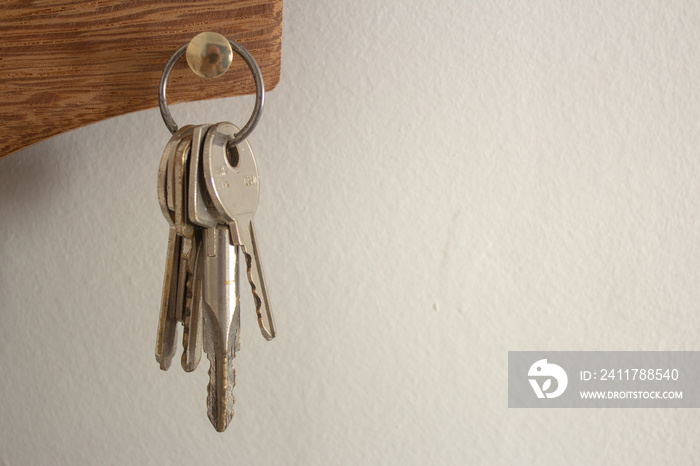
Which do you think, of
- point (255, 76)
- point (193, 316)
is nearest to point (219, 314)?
point (193, 316)

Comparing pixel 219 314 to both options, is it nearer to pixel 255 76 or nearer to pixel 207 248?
pixel 207 248

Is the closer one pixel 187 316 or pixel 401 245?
pixel 187 316

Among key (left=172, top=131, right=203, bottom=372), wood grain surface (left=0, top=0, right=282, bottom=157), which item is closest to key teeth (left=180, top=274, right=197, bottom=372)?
key (left=172, top=131, right=203, bottom=372)

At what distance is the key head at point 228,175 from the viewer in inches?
13.8

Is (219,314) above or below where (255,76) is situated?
below

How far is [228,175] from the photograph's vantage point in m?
0.36

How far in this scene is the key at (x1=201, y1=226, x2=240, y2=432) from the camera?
0.36 meters

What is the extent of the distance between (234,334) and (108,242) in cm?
23

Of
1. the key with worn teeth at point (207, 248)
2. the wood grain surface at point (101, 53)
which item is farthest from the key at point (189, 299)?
the wood grain surface at point (101, 53)

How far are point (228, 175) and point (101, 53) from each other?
10 cm

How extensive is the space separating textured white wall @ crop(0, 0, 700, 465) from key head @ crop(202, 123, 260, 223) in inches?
6.9

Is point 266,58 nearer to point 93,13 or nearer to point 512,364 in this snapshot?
point 93,13

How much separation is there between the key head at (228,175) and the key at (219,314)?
19 mm

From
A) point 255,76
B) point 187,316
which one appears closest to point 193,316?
point 187,316
